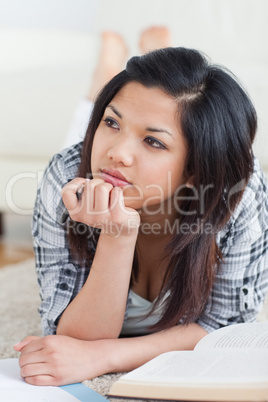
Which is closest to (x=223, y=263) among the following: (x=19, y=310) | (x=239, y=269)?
(x=239, y=269)

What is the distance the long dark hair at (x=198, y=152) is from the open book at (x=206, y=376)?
21 cm

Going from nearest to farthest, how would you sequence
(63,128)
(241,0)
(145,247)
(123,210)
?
(123,210) → (145,247) → (63,128) → (241,0)

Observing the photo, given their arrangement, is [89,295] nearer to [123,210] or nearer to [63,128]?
[123,210]

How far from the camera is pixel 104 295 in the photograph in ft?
2.95

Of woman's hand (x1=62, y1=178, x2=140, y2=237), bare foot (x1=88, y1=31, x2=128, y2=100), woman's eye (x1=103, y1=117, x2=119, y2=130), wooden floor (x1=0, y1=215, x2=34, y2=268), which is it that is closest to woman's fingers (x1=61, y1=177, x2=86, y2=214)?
woman's hand (x1=62, y1=178, x2=140, y2=237)

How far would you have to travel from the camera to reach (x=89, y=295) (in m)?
0.91

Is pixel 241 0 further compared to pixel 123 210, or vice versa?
pixel 241 0

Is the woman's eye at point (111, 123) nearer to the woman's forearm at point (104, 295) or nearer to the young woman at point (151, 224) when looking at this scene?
the young woman at point (151, 224)

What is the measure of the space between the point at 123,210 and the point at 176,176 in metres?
0.13

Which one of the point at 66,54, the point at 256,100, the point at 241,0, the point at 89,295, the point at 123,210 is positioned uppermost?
the point at 241,0

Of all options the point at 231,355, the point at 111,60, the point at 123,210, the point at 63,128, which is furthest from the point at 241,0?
the point at 231,355

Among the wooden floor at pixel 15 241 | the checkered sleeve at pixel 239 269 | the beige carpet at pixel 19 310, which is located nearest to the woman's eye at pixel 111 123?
the checkered sleeve at pixel 239 269

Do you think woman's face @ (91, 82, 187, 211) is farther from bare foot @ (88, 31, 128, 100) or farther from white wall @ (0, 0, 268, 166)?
bare foot @ (88, 31, 128, 100)

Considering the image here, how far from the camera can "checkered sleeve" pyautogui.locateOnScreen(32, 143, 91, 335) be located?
3.22ft
